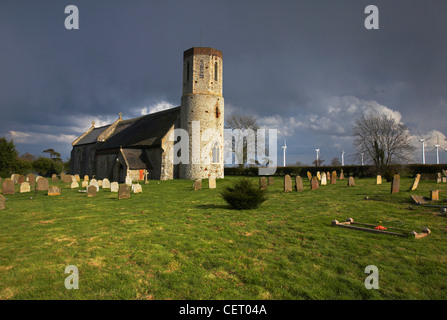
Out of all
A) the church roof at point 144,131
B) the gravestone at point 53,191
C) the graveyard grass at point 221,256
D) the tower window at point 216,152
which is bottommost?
the graveyard grass at point 221,256

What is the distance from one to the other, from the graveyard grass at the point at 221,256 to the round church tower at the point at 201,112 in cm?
1879

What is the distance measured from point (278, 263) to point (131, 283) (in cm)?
267

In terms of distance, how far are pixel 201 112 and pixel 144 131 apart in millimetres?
9984

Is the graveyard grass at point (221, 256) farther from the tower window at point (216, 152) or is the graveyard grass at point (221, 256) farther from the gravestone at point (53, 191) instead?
the tower window at point (216, 152)

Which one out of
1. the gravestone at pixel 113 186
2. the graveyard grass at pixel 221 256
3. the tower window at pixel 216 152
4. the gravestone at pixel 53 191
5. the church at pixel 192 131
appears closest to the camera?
the graveyard grass at pixel 221 256

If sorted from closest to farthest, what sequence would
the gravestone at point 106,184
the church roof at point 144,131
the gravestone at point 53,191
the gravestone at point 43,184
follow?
the gravestone at point 53,191 → the gravestone at point 43,184 → the gravestone at point 106,184 → the church roof at point 144,131

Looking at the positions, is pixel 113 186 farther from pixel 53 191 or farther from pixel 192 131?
pixel 192 131

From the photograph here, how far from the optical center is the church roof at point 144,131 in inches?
1208

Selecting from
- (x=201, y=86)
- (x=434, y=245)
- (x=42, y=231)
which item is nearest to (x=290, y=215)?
(x=434, y=245)

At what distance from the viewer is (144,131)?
34.1 m

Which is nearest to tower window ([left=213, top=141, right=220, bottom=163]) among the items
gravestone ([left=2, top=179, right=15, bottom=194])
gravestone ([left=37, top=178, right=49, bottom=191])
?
gravestone ([left=37, top=178, right=49, bottom=191])

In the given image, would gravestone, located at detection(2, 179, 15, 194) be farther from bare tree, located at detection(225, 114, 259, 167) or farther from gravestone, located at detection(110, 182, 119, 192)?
bare tree, located at detection(225, 114, 259, 167)

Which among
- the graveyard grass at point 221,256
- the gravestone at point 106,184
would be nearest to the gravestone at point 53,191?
the gravestone at point 106,184
